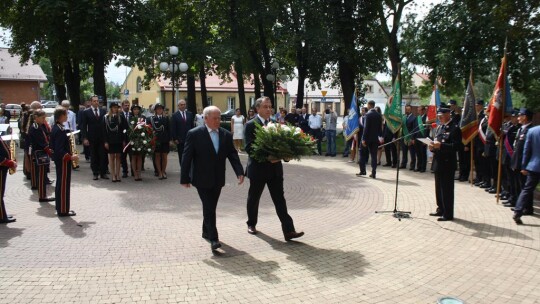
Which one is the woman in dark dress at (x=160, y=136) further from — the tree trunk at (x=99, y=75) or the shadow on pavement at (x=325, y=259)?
the tree trunk at (x=99, y=75)

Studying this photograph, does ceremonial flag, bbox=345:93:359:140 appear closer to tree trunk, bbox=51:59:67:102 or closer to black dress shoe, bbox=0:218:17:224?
black dress shoe, bbox=0:218:17:224

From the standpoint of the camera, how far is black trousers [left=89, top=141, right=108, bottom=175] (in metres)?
12.6

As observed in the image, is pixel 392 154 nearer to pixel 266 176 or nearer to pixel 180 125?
pixel 180 125

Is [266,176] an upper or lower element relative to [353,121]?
lower

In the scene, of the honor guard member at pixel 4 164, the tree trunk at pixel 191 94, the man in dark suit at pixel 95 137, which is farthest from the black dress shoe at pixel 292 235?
the tree trunk at pixel 191 94

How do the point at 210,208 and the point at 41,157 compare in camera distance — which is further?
the point at 41,157

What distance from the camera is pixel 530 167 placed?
26.3ft

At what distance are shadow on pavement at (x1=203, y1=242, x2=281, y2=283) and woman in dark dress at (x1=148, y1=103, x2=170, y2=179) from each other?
6.88 m

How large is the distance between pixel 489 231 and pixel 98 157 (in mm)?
10084

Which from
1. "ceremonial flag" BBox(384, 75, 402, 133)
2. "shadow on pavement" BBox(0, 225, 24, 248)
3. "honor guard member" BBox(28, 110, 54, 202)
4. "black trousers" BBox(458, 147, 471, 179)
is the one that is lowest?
"shadow on pavement" BBox(0, 225, 24, 248)

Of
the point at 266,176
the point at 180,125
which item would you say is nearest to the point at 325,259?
the point at 266,176

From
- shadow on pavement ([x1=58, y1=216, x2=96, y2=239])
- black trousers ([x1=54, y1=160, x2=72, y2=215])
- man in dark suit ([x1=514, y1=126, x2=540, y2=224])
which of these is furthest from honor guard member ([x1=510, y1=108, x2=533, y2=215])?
black trousers ([x1=54, y1=160, x2=72, y2=215])

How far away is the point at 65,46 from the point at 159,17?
15.5 feet

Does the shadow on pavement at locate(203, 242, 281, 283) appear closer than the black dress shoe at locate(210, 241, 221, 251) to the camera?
Yes
